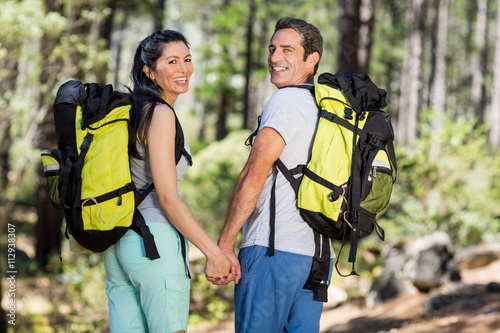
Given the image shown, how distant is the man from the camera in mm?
3291

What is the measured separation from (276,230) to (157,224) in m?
0.52

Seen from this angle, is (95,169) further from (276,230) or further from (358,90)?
(358,90)

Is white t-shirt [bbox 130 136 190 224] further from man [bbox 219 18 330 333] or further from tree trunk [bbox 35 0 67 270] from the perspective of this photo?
tree trunk [bbox 35 0 67 270]

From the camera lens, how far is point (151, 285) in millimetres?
3154

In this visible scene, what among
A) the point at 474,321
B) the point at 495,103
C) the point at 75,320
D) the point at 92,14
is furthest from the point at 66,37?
the point at 495,103

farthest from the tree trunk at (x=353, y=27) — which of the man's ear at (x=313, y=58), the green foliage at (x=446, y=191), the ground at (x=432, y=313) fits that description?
the man's ear at (x=313, y=58)

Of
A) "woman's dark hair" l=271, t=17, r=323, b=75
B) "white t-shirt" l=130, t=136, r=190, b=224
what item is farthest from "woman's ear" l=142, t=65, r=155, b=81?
"woman's dark hair" l=271, t=17, r=323, b=75

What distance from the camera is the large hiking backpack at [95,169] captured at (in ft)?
10.4

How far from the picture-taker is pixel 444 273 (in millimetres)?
9523

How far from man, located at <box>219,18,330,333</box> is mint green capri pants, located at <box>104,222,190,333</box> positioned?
270mm

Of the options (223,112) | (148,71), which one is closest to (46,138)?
(148,71)

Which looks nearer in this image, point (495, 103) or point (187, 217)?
point (187, 217)

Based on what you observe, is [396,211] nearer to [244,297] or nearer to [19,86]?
[19,86]

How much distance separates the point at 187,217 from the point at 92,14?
389 inches
